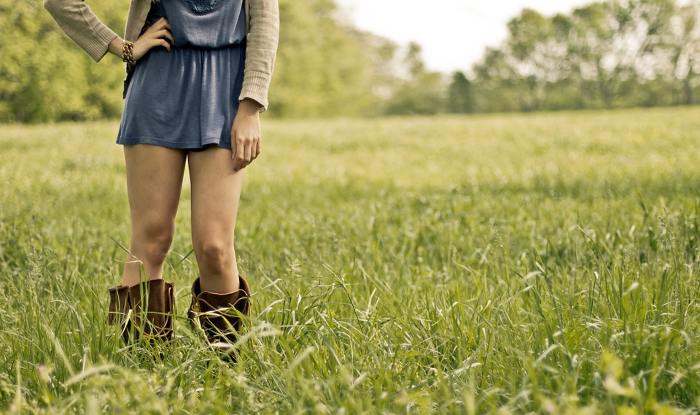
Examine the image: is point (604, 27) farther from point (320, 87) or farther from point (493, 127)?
point (493, 127)

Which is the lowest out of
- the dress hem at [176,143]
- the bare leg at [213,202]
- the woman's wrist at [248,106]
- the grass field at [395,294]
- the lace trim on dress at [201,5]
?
the grass field at [395,294]

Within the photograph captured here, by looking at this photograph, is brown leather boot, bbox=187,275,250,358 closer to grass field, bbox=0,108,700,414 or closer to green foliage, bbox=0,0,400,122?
grass field, bbox=0,108,700,414

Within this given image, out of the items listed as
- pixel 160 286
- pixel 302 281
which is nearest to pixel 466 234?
pixel 302 281

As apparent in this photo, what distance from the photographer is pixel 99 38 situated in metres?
2.77

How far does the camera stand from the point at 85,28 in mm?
2758

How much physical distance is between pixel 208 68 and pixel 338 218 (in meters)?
3.27

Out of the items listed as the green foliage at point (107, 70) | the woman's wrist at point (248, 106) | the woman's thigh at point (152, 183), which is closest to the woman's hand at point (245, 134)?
the woman's wrist at point (248, 106)

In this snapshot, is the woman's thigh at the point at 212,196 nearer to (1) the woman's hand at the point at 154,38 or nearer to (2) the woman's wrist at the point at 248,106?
(2) the woman's wrist at the point at 248,106

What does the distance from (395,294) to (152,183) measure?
1.19 meters

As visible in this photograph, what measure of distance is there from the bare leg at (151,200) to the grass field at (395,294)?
0.83ft

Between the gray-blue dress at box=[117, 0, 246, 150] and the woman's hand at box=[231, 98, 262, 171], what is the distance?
0.04 meters

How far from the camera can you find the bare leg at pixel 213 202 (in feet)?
8.36

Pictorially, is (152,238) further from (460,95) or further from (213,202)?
(460,95)

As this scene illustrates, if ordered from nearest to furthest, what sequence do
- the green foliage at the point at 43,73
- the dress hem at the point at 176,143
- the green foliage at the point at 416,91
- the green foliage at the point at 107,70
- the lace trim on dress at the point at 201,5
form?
1. the dress hem at the point at 176,143
2. the lace trim on dress at the point at 201,5
3. the green foliage at the point at 43,73
4. the green foliage at the point at 107,70
5. the green foliage at the point at 416,91
